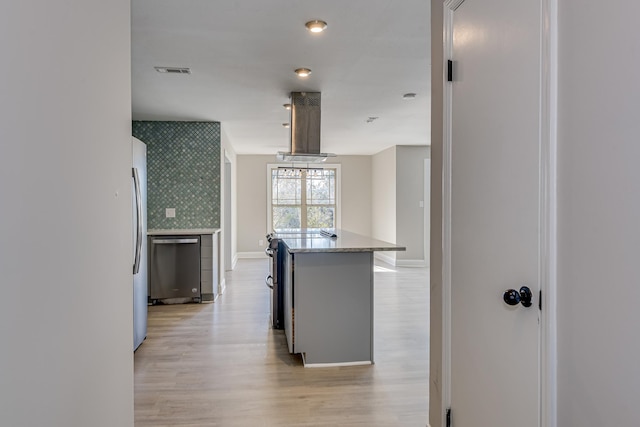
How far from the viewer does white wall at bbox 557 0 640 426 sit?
896mm

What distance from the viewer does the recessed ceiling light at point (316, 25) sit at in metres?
2.48

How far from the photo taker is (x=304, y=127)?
4133 millimetres

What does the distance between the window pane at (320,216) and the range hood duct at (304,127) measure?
4.91 metres

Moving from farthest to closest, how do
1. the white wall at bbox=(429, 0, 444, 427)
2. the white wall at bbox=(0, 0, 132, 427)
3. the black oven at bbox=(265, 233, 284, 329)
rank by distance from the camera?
the black oven at bbox=(265, 233, 284, 329)
the white wall at bbox=(429, 0, 444, 427)
the white wall at bbox=(0, 0, 132, 427)

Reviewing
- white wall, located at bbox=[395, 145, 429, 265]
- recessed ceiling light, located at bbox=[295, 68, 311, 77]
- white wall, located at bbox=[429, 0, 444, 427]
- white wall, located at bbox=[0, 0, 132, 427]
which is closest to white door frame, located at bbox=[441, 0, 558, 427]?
white wall, located at bbox=[429, 0, 444, 427]

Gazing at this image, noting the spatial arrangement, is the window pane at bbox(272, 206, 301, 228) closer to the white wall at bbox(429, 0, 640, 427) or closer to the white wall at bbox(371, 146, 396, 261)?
the white wall at bbox(371, 146, 396, 261)

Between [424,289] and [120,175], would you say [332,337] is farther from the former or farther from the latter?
[424,289]

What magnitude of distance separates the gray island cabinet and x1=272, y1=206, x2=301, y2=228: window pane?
6.01 meters

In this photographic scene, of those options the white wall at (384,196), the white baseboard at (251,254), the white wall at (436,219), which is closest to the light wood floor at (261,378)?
the white wall at (436,219)

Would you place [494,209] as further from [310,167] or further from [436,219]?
[310,167]

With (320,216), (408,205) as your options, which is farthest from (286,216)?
(408,205)

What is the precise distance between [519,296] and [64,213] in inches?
55.8

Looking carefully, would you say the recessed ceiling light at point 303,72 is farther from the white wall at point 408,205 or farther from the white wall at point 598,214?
the white wall at point 408,205

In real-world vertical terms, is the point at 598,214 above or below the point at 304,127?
below
